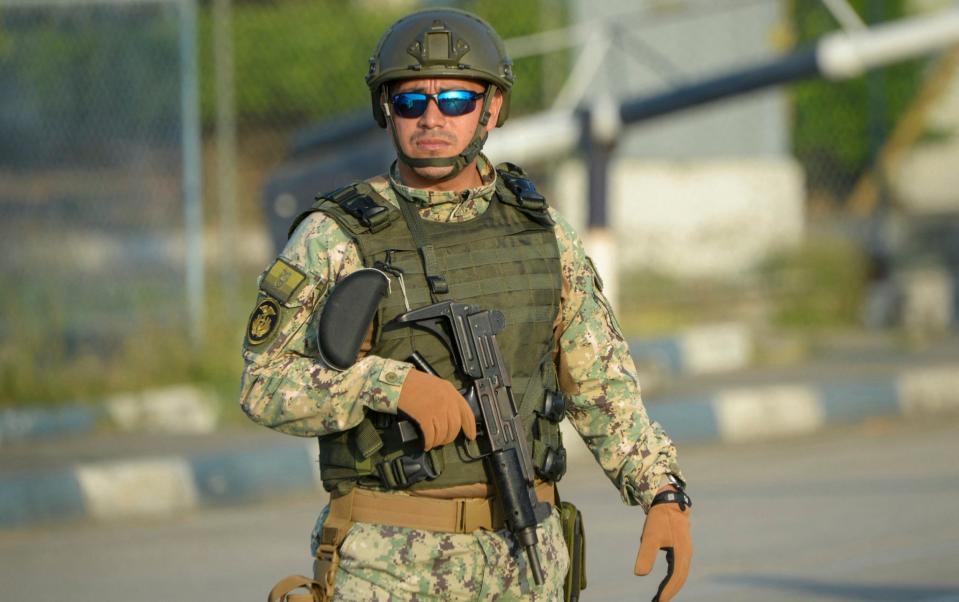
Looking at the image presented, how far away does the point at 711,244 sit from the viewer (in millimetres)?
13172

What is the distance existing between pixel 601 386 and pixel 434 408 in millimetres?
484

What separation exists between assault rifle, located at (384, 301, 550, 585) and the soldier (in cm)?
4

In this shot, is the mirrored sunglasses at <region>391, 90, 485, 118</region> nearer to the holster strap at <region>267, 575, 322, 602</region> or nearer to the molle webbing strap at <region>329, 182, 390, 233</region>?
the molle webbing strap at <region>329, 182, 390, 233</region>

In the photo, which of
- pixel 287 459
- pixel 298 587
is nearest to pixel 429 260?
pixel 298 587

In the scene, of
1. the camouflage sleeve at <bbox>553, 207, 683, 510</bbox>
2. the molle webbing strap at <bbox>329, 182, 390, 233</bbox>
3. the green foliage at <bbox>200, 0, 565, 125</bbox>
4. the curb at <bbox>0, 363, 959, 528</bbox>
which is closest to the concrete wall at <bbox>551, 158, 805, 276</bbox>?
the green foliage at <bbox>200, 0, 565, 125</bbox>

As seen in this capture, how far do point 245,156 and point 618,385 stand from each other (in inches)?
391

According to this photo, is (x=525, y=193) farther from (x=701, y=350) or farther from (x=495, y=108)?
(x=701, y=350)

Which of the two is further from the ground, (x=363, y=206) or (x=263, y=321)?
(x=363, y=206)

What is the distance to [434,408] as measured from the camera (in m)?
2.81

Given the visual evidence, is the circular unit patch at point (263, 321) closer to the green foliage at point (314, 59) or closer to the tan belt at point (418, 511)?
the tan belt at point (418, 511)

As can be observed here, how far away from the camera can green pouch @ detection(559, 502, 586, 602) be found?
125 inches

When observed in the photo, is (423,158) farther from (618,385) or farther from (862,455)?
(862,455)

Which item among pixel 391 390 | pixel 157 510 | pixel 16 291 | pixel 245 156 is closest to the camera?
pixel 391 390

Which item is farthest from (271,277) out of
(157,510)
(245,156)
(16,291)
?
(245,156)
